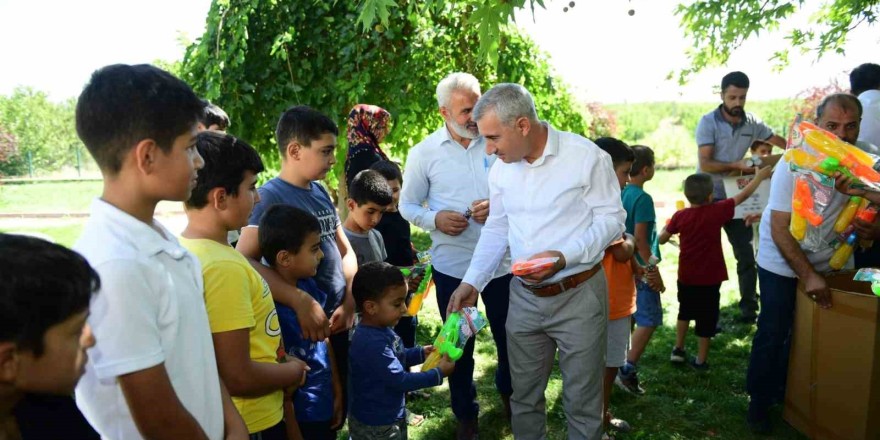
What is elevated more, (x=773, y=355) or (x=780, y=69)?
(x=780, y=69)

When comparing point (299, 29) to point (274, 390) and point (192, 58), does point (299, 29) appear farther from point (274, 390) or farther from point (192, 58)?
point (274, 390)

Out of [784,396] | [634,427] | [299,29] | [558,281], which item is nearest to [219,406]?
[558,281]

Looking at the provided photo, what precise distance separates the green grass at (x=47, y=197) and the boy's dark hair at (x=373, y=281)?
51.7ft

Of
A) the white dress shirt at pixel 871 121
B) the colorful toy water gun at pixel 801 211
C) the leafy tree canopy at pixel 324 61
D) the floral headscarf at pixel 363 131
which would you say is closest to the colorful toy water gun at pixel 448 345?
the floral headscarf at pixel 363 131

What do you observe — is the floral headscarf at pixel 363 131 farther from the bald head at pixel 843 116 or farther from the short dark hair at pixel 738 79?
the short dark hair at pixel 738 79

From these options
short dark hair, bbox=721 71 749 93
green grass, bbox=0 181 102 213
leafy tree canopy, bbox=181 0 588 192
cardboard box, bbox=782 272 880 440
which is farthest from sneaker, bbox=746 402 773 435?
green grass, bbox=0 181 102 213

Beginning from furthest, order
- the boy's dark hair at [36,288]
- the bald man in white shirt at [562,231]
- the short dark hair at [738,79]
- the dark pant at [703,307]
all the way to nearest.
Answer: the short dark hair at [738,79] < the dark pant at [703,307] < the bald man in white shirt at [562,231] < the boy's dark hair at [36,288]

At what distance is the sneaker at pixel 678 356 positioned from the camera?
5.06 metres

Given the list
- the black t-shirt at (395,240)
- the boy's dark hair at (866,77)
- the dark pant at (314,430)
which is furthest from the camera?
the boy's dark hair at (866,77)

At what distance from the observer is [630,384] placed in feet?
15.0

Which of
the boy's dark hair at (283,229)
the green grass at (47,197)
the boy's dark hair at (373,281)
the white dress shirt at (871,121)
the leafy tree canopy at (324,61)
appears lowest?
the green grass at (47,197)

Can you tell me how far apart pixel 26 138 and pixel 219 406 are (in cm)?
2495

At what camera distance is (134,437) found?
1.59 meters

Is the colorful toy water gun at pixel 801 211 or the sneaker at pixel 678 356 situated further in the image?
the sneaker at pixel 678 356
